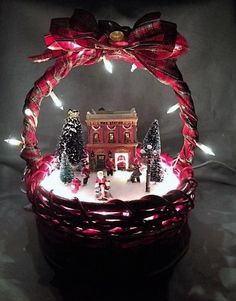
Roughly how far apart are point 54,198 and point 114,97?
2.73ft

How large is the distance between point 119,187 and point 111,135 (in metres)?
0.19

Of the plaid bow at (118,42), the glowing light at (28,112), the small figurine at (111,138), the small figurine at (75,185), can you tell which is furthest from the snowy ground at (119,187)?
the plaid bow at (118,42)

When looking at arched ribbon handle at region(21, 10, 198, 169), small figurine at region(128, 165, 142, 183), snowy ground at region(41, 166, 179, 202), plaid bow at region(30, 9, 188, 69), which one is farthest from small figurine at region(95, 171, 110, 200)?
plaid bow at region(30, 9, 188, 69)

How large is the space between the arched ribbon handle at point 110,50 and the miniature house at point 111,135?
0.18 m

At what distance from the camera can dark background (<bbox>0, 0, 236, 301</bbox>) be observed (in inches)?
67.1

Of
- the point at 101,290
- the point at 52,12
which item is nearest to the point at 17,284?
the point at 101,290

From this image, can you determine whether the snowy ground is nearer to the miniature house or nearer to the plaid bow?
the miniature house

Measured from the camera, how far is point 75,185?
1400 millimetres

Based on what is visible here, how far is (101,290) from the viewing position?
124 centimetres

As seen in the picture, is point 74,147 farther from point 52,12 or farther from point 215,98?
point 215,98

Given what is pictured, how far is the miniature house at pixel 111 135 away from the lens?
58.9 inches

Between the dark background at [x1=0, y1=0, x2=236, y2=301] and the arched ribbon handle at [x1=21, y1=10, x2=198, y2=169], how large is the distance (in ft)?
1.10

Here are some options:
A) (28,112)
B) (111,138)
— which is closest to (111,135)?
(111,138)

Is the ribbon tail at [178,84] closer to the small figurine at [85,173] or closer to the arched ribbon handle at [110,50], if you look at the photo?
the arched ribbon handle at [110,50]
